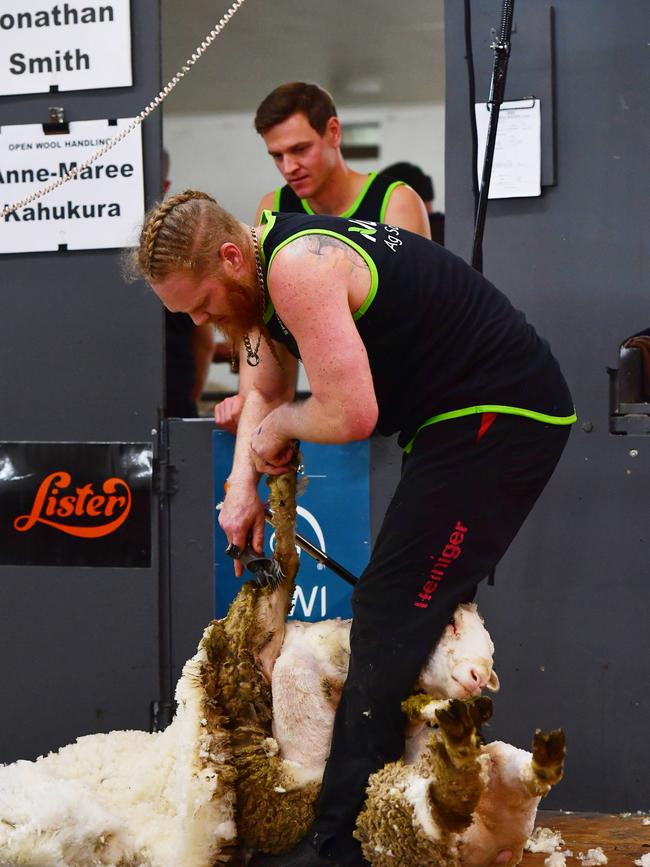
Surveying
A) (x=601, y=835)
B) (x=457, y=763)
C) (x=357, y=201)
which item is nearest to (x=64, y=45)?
(x=357, y=201)

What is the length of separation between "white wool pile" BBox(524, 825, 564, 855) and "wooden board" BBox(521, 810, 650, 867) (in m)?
0.02

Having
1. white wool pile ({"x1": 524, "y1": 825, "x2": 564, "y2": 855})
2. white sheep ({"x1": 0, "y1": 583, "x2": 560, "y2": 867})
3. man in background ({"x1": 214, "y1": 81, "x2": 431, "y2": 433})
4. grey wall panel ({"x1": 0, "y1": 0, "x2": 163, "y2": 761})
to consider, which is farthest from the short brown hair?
white wool pile ({"x1": 524, "y1": 825, "x2": 564, "y2": 855})

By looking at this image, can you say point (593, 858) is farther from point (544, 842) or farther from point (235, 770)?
point (235, 770)

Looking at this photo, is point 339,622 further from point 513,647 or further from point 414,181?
point 414,181

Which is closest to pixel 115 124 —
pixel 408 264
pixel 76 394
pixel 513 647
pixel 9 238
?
pixel 9 238

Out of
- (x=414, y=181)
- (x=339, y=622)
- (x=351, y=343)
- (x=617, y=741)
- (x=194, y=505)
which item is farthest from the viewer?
(x=414, y=181)

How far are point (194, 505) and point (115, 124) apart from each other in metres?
1.39

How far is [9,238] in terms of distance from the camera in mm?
3840

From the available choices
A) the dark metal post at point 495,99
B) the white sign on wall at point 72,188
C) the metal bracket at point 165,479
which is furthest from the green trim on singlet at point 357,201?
the metal bracket at point 165,479

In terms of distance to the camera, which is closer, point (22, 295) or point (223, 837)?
point (223, 837)

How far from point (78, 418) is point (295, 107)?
1.35m

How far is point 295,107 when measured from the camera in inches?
145

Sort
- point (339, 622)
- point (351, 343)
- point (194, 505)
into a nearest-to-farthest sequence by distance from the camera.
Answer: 1. point (351, 343)
2. point (339, 622)
3. point (194, 505)

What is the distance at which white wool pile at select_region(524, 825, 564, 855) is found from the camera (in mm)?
2930
